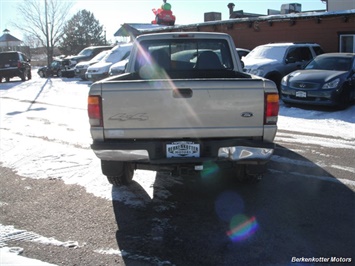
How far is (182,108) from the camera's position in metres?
4.10

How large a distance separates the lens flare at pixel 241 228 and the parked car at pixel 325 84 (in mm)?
7294

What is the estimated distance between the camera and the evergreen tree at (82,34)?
71.0 meters

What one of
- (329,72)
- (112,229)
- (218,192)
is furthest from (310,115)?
(112,229)

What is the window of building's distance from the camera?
16.8m

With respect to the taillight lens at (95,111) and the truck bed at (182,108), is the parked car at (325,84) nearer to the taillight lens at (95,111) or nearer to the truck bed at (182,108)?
the truck bed at (182,108)

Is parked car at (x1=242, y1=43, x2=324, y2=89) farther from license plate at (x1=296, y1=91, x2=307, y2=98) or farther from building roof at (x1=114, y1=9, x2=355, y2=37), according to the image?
building roof at (x1=114, y1=9, x2=355, y2=37)

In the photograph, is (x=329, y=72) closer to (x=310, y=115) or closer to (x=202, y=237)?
(x=310, y=115)

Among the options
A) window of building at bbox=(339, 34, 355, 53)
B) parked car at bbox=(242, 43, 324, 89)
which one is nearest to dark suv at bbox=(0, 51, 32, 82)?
parked car at bbox=(242, 43, 324, 89)

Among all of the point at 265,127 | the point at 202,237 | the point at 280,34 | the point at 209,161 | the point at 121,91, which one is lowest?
the point at 202,237

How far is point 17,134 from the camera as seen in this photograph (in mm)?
8477

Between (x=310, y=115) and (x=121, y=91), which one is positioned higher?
(x=121, y=91)

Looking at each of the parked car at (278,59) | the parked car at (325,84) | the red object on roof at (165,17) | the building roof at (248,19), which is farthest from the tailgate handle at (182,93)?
the red object on roof at (165,17)

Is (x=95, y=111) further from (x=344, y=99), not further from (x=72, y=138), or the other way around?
(x=344, y=99)

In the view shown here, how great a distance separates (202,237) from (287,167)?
2.66 m
